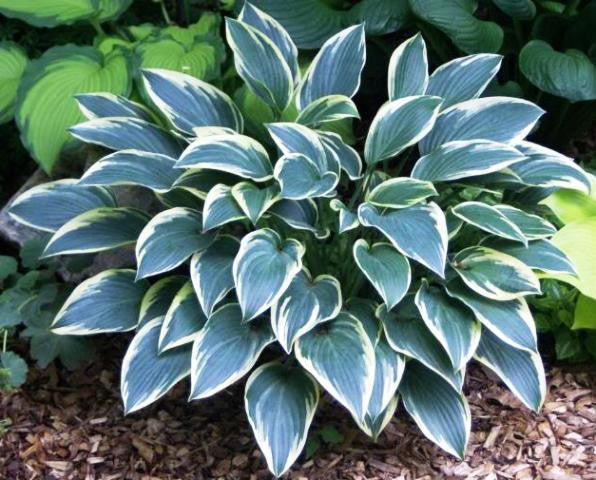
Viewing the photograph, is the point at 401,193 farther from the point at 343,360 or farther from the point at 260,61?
the point at 260,61

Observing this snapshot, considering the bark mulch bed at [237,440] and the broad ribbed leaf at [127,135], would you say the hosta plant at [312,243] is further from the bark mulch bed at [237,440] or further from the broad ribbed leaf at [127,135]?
the bark mulch bed at [237,440]

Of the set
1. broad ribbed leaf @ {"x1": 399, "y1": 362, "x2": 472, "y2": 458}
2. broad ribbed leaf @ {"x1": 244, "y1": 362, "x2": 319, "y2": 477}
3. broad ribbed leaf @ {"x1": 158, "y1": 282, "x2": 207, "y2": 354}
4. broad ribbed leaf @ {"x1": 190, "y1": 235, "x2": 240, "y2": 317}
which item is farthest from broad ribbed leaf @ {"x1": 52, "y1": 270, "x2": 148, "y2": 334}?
broad ribbed leaf @ {"x1": 399, "y1": 362, "x2": 472, "y2": 458}

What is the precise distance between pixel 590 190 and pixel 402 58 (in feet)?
2.10

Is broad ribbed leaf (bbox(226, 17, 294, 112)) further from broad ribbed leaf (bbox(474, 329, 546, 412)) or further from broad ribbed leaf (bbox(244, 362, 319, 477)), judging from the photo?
broad ribbed leaf (bbox(474, 329, 546, 412))

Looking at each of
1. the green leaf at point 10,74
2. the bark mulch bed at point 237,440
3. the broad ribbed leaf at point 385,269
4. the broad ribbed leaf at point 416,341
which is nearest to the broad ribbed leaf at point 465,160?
the broad ribbed leaf at point 385,269

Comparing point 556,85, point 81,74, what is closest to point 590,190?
point 556,85

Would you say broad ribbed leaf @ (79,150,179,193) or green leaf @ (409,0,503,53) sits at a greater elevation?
green leaf @ (409,0,503,53)

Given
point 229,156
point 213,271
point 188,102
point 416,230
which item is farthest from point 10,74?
point 416,230

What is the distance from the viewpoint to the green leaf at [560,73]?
257cm

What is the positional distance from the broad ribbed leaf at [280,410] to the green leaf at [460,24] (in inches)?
46.8

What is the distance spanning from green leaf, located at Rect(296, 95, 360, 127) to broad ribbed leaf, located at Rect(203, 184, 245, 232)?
0.32 meters

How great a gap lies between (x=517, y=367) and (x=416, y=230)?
45cm

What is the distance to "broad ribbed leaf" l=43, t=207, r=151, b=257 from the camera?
2170mm

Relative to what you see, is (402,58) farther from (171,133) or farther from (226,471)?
(226,471)
